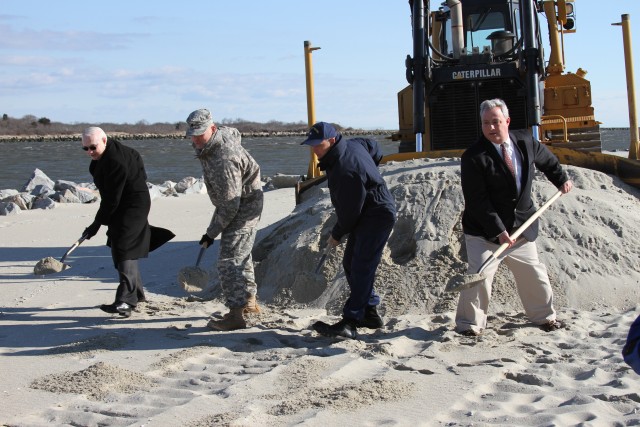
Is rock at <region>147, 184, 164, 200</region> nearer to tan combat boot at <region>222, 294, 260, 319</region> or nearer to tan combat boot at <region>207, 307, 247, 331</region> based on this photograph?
tan combat boot at <region>222, 294, 260, 319</region>

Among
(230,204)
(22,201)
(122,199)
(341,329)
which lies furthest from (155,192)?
(341,329)

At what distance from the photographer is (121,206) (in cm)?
729

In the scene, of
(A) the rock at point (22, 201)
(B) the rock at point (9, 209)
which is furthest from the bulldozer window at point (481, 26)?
(A) the rock at point (22, 201)

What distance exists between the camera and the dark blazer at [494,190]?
19.3 feet

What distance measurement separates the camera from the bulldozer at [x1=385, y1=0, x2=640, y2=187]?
394 inches

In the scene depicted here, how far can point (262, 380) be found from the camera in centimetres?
527

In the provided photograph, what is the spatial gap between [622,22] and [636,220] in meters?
2.95

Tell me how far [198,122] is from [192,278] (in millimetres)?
1465

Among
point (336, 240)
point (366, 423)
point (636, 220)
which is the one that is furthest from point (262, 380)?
point (636, 220)

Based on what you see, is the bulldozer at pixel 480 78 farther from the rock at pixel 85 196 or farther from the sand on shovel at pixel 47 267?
the rock at pixel 85 196

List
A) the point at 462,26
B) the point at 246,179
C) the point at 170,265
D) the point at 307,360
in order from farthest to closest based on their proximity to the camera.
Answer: the point at 462,26 < the point at 170,265 < the point at 246,179 < the point at 307,360

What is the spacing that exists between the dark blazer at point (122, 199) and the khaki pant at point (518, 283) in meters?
2.74

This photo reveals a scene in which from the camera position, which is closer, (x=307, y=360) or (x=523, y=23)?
(x=307, y=360)

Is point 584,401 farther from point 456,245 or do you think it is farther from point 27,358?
point 27,358
